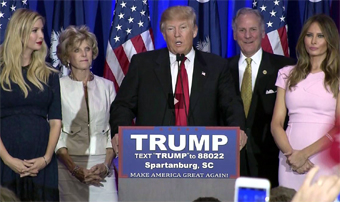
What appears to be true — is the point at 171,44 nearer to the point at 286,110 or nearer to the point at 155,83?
the point at 155,83

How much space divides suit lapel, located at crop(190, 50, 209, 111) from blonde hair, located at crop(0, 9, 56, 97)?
0.84m

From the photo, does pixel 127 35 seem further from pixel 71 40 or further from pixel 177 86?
pixel 177 86

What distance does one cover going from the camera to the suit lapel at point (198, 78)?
351 centimetres

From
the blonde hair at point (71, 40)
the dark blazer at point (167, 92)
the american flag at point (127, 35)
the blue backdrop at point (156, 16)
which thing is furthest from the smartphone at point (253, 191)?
the blue backdrop at point (156, 16)

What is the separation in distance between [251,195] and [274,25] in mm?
3832

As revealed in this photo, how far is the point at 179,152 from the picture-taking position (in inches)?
95.6

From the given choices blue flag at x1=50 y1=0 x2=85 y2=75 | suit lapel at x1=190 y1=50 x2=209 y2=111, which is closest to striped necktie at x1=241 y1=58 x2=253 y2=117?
suit lapel at x1=190 y1=50 x2=209 y2=111

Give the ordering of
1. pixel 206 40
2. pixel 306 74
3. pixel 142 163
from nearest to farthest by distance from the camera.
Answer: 1. pixel 142 163
2. pixel 306 74
3. pixel 206 40

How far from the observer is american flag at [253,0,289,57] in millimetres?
5023

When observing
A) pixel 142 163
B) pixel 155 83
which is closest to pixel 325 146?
pixel 155 83

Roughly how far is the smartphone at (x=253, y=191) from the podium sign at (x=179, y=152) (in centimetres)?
101

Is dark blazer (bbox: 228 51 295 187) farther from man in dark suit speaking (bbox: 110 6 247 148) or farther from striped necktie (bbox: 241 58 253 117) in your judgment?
man in dark suit speaking (bbox: 110 6 247 148)

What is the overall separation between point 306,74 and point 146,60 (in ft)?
3.18

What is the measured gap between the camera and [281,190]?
1.84m
